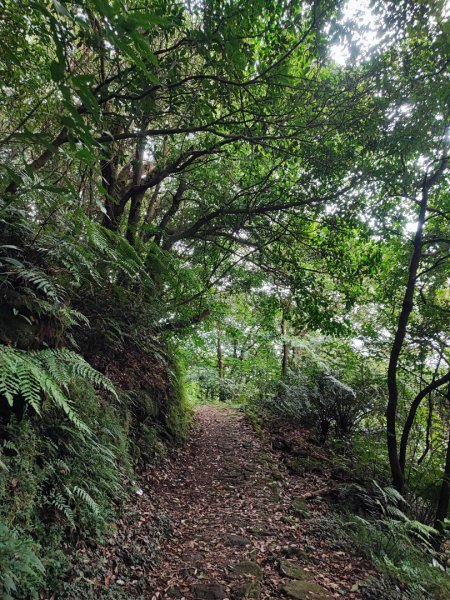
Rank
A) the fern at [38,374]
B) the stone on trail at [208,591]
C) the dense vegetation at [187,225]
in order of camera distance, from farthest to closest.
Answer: the stone on trail at [208,591] → the dense vegetation at [187,225] → the fern at [38,374]

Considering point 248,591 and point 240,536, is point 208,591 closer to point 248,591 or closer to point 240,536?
point 248,591

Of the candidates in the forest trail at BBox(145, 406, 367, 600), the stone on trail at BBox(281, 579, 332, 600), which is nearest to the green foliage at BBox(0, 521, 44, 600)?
the forest trail at BBox(145, 406, 367, 600)

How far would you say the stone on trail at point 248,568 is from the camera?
3404mm

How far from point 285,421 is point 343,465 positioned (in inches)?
98.5

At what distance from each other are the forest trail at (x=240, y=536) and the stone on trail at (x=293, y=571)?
0.03 ft

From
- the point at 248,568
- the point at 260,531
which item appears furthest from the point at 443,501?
the point at 248,568

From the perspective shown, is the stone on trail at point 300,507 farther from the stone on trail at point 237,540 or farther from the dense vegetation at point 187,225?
the stone on trail at point 237,540

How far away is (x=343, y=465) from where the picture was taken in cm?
689

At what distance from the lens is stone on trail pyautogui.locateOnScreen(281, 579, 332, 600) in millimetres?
3119

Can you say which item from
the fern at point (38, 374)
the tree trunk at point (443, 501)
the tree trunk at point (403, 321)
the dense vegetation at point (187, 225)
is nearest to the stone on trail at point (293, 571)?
the dense vegetation at point (187, 225)

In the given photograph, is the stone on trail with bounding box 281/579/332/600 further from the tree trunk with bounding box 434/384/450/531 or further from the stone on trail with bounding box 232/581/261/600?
the tree trunk with bounding box 434/384/450/531

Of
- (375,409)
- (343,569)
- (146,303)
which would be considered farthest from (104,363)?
(375,409)

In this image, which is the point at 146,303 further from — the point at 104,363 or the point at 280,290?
the point at 280,290

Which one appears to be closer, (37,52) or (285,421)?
(37,52)
